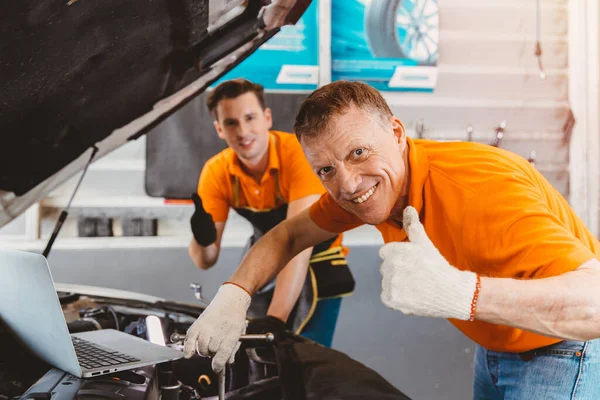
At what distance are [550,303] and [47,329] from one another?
0.71 metres

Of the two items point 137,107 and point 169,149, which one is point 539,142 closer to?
point 169,149

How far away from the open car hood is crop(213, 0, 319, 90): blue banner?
142 centimetres

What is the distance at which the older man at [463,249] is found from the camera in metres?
0.75

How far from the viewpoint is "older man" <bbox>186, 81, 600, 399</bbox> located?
0.75m

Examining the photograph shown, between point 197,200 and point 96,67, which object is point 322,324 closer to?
point 197,200

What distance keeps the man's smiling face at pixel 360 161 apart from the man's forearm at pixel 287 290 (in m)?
0.62

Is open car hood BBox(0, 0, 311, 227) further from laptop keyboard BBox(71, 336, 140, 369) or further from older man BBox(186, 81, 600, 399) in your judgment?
laptop keyboard BBox(71, 336, 140, 369)

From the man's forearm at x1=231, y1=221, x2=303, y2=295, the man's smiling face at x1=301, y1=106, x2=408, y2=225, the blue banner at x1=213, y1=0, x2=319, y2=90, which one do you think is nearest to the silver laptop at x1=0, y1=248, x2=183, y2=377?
the man's forearm at x1=231, y1=221, x2=303, y2=295

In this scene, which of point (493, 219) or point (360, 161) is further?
point (360, 161)

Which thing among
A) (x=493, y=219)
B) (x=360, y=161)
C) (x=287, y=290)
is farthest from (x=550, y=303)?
(x=287, y=290)

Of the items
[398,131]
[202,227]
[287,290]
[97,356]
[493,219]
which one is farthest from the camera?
[202,227]

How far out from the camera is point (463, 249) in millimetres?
924

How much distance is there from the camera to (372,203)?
1.01 meters

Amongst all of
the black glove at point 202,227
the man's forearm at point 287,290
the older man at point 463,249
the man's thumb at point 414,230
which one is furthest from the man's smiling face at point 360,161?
the black glove at point 202,227
